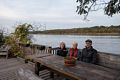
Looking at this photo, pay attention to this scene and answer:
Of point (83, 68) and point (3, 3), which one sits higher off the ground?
point (3, 3)

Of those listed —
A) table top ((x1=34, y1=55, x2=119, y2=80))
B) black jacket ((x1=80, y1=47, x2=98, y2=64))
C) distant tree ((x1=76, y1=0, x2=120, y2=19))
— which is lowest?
table top ((x1=34, y1=55, x2=119, y2=80))

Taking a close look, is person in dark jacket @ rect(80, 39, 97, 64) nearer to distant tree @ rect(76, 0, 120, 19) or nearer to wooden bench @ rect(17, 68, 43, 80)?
distant tree @ rect(76, 0, 120, 19)

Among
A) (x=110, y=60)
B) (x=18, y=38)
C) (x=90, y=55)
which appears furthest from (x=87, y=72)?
(x=18, y=38)

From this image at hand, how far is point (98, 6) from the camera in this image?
5.57 m

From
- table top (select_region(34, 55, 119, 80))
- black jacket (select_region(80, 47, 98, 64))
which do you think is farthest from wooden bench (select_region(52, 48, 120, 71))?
table top (select_region(34, 55, 119, 80))

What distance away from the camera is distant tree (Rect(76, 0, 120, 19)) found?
5108 millimetres

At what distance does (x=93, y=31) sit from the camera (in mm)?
29203

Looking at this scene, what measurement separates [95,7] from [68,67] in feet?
8.14

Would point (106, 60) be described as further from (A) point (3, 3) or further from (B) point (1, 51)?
(A) point (3, 3)

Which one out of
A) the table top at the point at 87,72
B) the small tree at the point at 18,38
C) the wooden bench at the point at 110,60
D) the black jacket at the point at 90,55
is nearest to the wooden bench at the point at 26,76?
the table top at the point at 87,72

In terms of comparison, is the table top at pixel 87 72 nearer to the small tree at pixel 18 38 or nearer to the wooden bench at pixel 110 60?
the wooden bench at pixel 110 60

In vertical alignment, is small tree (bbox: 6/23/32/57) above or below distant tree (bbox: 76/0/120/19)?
below

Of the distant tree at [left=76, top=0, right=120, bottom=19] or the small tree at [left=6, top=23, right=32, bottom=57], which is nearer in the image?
the distant tree at [left=76, top=0, right=120, bottom=19]

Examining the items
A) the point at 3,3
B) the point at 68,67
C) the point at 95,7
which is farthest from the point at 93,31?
the point at 68,67
